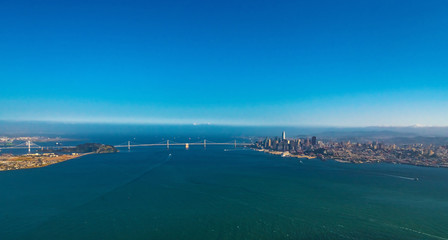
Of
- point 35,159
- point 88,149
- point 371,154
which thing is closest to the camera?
point 35,159

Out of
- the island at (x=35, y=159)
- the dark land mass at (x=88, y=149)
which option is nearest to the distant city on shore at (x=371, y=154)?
the dark land mass at (x=88, y=149)

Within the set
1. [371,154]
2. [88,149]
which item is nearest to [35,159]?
[88,149]

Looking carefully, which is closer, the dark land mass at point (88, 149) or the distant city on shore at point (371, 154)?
the distant city on shore at point (371, 154)

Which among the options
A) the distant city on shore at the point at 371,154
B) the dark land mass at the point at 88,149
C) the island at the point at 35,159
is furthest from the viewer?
the dark land mass at the point at 88,149

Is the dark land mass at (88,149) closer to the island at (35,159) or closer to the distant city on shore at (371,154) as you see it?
the island at (35,159)

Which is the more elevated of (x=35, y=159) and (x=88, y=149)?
(x=88, y=149)

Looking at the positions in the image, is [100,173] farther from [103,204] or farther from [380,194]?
[380,194]

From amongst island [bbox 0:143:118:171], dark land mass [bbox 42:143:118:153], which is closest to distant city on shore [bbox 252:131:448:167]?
dark land mass [bbox 42:143:118:153]

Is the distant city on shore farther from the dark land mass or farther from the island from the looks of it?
the island

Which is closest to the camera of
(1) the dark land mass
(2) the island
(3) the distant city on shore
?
(2) the island

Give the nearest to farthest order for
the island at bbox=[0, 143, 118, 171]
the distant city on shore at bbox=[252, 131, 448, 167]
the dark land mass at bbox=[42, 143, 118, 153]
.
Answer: the island at bbox=[0, 143, 118, 171]
the distant city on shore at bbox=[252, 131, 448, 167]
the dark land mass at bbox=[42, 143, 118, 153]

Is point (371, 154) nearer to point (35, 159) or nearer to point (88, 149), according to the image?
point (88, 149)

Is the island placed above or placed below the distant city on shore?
above
